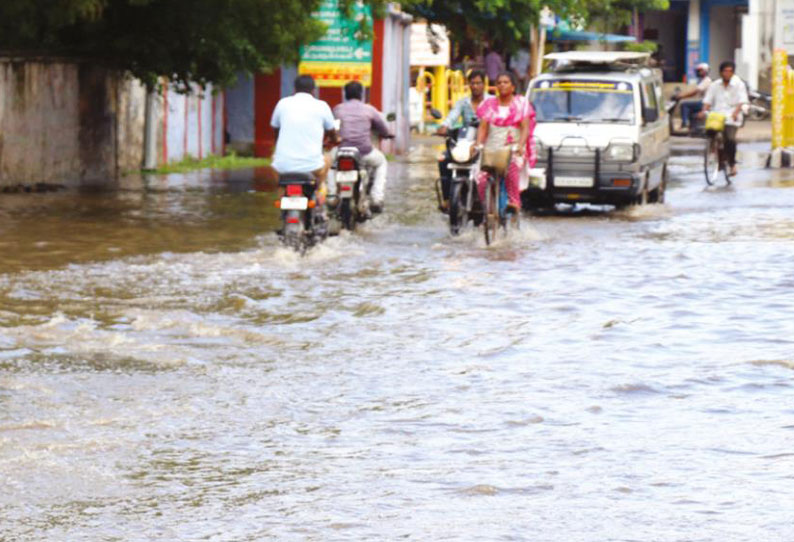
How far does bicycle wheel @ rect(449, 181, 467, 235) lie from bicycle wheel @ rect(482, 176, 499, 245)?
387mm

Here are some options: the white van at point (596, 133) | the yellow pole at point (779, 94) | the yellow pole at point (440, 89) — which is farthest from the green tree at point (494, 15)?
the white van at point (596, 133)

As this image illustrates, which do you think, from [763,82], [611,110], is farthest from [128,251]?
[763,82]

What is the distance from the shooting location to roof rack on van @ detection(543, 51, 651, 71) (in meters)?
22.2

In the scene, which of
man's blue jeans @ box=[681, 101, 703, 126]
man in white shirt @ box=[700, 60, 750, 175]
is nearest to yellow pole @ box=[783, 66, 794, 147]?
man in white shirt @ box=[700, 60, 750, 175]

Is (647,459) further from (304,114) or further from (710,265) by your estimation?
(304,114)

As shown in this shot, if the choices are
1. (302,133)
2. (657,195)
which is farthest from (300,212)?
(657,195)

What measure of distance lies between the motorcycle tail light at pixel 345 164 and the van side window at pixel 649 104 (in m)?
5.15

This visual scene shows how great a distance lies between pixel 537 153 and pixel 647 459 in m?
13.5

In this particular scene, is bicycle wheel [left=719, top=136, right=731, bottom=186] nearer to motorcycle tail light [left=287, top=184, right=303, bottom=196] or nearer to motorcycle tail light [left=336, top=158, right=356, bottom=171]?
motorcycle tail light [left=336, top=158, right=356, bottom=171]

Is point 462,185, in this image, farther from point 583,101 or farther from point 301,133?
point 583,101

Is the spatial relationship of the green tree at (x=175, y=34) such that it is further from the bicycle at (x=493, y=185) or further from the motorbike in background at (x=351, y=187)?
the bicycle at (x=493, y=185)

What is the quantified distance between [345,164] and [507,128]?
5.44 feet

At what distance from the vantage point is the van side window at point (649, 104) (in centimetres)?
2134

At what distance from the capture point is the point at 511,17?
1686 inches
